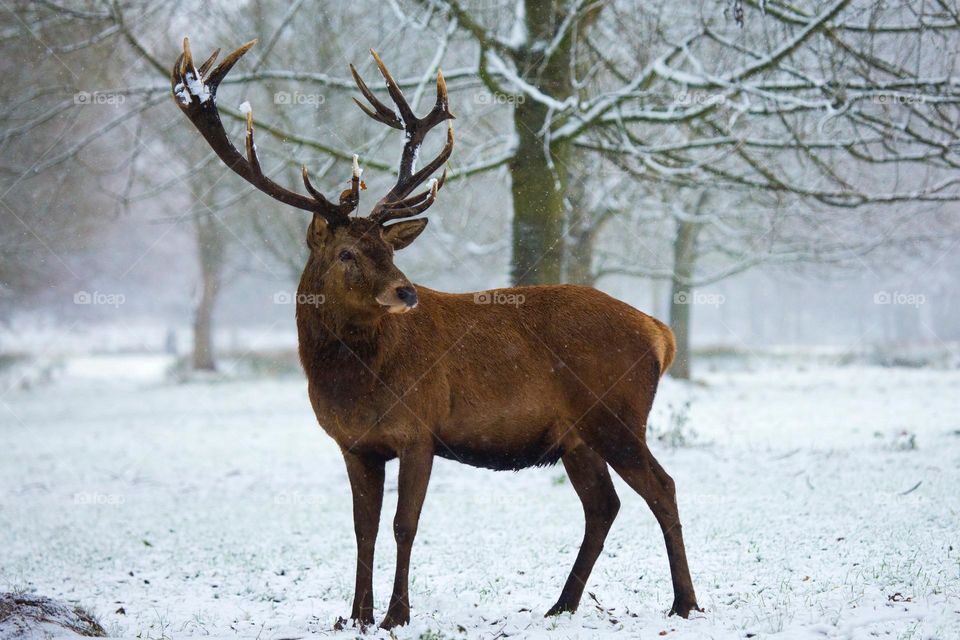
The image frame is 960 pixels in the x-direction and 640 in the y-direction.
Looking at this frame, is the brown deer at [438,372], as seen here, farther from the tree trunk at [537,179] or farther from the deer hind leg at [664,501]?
the tree trunk at [537,179]

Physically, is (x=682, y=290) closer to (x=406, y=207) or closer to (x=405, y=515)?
(x=406, y=207)

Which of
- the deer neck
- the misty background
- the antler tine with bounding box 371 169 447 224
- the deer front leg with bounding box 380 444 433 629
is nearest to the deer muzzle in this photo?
the deer neck

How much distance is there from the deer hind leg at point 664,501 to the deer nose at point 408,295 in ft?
5.13

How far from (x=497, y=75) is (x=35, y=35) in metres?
5.23

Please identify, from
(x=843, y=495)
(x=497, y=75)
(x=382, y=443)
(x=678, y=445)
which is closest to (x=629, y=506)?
(x=843, y=495)

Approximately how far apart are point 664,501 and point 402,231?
2212 mm

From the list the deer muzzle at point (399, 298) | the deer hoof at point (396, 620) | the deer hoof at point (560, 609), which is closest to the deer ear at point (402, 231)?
the deer muzzle at point (399, 298)

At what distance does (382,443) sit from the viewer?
4.74 meters

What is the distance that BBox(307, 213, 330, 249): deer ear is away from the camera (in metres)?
4.88

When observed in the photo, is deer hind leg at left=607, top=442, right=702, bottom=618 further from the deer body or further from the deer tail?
the deer tail

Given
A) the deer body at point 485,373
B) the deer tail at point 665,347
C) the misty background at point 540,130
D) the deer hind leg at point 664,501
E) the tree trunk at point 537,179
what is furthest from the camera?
the tree trunk at point 537,179

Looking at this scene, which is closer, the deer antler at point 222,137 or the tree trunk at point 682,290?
the deer antler at point 222,137

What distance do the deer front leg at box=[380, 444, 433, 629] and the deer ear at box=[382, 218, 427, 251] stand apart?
1219mm

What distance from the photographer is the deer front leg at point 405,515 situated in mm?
4664
